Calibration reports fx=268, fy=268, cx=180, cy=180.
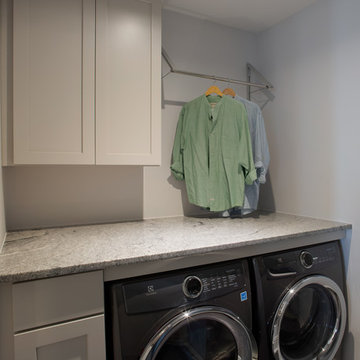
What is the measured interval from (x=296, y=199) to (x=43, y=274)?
1.71 meters

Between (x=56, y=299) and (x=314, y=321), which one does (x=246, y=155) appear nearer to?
(x=314, y=321)

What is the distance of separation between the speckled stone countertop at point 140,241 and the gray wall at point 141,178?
0.11 meters

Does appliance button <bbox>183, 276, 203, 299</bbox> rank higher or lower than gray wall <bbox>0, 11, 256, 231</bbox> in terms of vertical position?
lower

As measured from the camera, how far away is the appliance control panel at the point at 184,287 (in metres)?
1.07

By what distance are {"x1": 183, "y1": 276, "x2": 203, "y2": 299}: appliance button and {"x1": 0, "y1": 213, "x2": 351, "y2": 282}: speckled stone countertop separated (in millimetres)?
103

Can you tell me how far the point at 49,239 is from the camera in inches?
52.3

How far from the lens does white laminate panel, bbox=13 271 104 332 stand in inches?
36.0

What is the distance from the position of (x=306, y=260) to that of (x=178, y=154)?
3.38 ft

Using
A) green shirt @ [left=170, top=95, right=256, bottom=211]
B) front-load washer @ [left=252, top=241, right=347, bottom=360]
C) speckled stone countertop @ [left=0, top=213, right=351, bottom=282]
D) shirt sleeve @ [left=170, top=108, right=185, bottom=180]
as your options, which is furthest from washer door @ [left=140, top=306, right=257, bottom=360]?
shirt sleeve @ [left=170, top=108, right=185, bottom=180]

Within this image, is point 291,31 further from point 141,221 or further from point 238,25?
point 141,221

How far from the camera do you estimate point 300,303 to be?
154 cm

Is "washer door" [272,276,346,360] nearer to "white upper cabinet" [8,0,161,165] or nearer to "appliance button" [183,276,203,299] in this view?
"appliance button" [183,276,203,299]

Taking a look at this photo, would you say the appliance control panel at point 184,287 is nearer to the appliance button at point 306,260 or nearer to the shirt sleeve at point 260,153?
the appliance button at point 306,260

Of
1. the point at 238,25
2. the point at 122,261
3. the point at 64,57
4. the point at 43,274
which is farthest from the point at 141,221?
the point at 238,25
